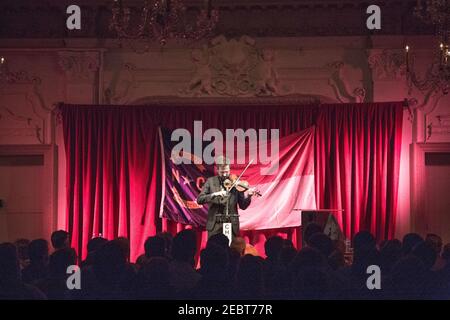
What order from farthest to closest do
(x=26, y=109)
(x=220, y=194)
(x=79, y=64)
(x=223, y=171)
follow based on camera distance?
(x=26, y=109)
(x=79, y=64)
(x=223, y=171)
(x=220, y=194)

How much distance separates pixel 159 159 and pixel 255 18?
2563 mm

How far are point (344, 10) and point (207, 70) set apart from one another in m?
2.24

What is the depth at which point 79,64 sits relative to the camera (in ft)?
34.9

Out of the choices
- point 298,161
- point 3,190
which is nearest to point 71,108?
point 3,190

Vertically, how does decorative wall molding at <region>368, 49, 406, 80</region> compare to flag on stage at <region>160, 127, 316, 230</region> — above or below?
above

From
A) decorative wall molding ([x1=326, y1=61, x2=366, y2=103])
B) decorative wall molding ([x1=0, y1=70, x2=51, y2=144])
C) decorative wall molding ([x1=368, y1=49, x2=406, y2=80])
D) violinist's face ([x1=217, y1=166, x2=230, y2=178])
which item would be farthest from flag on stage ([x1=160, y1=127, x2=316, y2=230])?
decorative wall molding ([x1=0, y1=70, x2=51, y2=144])

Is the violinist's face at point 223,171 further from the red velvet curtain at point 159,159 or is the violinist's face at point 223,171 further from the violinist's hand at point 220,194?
the red velvet curtain at point 159,159

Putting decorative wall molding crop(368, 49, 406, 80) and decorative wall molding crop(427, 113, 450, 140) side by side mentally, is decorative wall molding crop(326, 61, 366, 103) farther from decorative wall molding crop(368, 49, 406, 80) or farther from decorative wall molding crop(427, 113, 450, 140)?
decorative wall molding crop(427, 113, 450, 140)

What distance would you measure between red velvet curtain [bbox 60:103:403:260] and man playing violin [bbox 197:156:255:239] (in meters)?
1.75

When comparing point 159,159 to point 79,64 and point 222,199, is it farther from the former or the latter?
point 222,199

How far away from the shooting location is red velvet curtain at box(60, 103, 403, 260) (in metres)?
10.4

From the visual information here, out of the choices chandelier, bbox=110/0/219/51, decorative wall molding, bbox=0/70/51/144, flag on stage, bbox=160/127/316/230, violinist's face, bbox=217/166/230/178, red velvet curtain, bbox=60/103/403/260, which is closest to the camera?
chandelier, bbox=110/0/219/51

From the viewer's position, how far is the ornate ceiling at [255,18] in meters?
10.6

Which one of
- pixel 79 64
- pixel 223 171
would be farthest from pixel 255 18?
pixel 223 171
